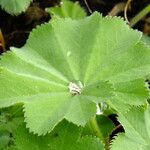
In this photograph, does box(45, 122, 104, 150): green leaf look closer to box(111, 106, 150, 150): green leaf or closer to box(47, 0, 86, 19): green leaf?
box(111, 106, 150, 150): green leaf

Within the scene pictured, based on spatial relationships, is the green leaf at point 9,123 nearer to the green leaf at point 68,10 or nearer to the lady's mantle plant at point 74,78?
the lady's mantle plant at point 74,78

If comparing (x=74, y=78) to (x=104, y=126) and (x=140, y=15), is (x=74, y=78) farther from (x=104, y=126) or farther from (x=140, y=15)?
(x=140, y=15)

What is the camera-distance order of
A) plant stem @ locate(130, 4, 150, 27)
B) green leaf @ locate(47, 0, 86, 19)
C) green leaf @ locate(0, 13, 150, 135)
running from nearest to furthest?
green leaf @ locate(0, 13, 150, 135) < green leaf @ locate(47, 0, 86, 19) < plant stem @ locate(130, 4, 150, 27)

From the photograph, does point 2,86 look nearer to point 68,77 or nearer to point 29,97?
point 29,97

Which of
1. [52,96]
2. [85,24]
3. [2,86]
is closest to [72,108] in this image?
[52,96]

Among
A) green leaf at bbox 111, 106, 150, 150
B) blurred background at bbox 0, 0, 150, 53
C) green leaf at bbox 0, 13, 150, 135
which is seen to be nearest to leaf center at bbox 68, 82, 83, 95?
green leaf at bbox 0, 13, 150, 135

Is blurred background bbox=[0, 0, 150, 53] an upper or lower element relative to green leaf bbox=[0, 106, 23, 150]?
upper

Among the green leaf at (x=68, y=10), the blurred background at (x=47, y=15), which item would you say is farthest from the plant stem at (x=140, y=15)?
the green leaf at (x=68, y=10)
